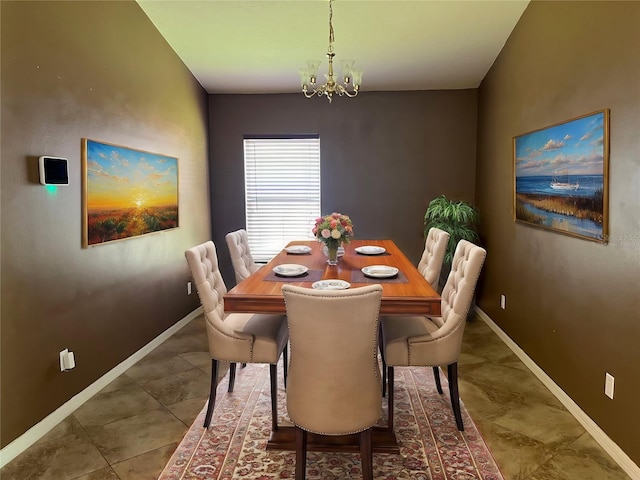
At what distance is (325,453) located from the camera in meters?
2.23

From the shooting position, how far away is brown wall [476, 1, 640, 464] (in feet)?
6.75

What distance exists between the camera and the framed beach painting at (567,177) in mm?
2311

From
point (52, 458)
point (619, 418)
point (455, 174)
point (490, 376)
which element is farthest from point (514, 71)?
point (52, 458)

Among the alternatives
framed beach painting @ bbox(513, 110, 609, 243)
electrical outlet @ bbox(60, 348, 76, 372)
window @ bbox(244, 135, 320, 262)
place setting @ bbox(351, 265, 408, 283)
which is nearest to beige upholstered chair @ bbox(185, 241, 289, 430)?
place setting @ bbox(351, 265, 408, 283)

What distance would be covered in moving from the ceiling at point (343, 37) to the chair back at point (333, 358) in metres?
2.58

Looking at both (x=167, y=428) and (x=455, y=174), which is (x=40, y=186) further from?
(x=455, y=174)

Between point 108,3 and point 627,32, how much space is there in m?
3.13

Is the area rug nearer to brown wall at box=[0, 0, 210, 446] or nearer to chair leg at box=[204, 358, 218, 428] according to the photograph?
chair leg at box=[204, 358, 218, 428]

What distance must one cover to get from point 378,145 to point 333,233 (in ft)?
8.07

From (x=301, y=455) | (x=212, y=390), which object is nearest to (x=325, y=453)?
(x=301, y=455)

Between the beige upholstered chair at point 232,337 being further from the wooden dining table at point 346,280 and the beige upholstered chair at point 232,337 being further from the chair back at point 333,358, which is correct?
the chair back at point 333,358

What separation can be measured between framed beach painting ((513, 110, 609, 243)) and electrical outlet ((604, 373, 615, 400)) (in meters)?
0.70

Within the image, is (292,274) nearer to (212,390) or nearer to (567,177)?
(212,390)

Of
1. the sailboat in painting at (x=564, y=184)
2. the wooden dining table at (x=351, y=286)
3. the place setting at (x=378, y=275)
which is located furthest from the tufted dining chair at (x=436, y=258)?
the sailboat in painting at (x=564, y=184)
